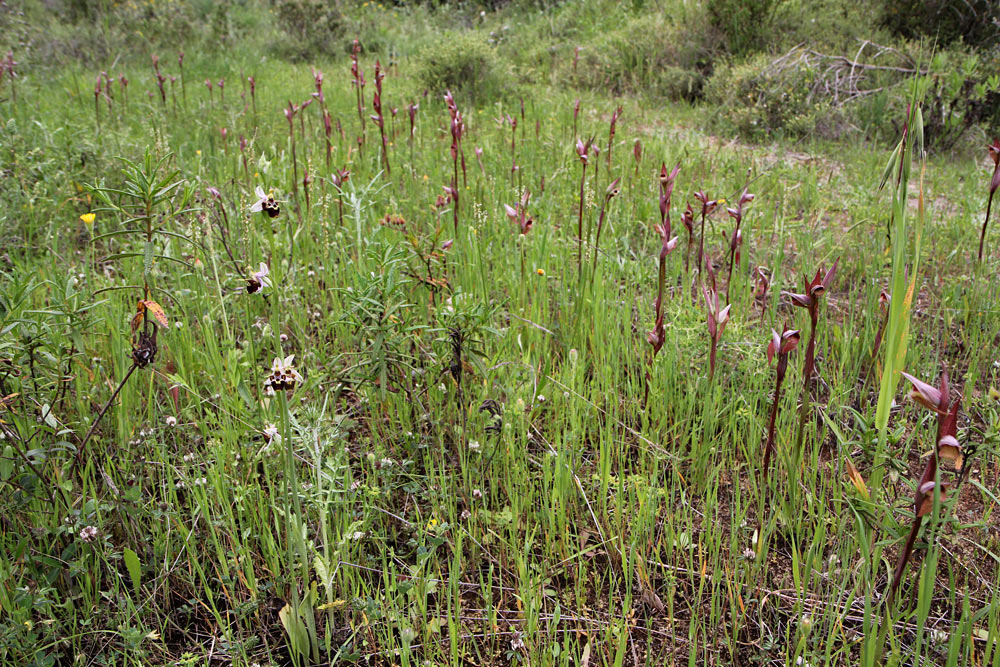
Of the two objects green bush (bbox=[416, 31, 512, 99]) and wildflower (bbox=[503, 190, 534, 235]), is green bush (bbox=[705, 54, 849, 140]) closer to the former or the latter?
green bush (bbox=[416, 31, 512, 99])

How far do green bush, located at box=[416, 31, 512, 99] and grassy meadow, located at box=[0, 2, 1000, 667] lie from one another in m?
3.98

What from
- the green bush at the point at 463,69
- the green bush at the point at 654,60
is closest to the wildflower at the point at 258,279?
the green bush at the point at 463,69

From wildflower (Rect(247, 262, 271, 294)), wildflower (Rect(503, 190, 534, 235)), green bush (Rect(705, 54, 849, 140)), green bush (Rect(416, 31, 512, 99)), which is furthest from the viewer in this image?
green bush (Rect(416, 31, 512, 99))

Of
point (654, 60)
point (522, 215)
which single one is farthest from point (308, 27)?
point (522, 215)

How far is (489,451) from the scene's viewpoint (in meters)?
1.93

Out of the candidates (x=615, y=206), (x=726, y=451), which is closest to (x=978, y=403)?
(x=726, y=451)

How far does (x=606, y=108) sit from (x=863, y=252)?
406cm

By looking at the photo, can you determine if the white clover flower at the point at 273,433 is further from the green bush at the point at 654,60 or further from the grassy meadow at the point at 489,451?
the green bush at the point at 654,60

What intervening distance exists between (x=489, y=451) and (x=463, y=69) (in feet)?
19.5

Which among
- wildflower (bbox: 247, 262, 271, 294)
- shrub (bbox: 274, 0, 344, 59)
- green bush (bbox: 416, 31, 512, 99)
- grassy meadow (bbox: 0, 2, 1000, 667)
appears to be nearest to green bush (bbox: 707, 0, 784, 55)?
green bush (bbox: 416, 31, 512, 99)

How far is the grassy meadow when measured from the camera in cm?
143

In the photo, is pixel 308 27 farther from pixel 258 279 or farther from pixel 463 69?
pixel 258 279

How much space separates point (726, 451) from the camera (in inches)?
75.2

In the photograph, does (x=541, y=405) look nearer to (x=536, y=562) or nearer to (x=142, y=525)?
(x=536, y=562)
